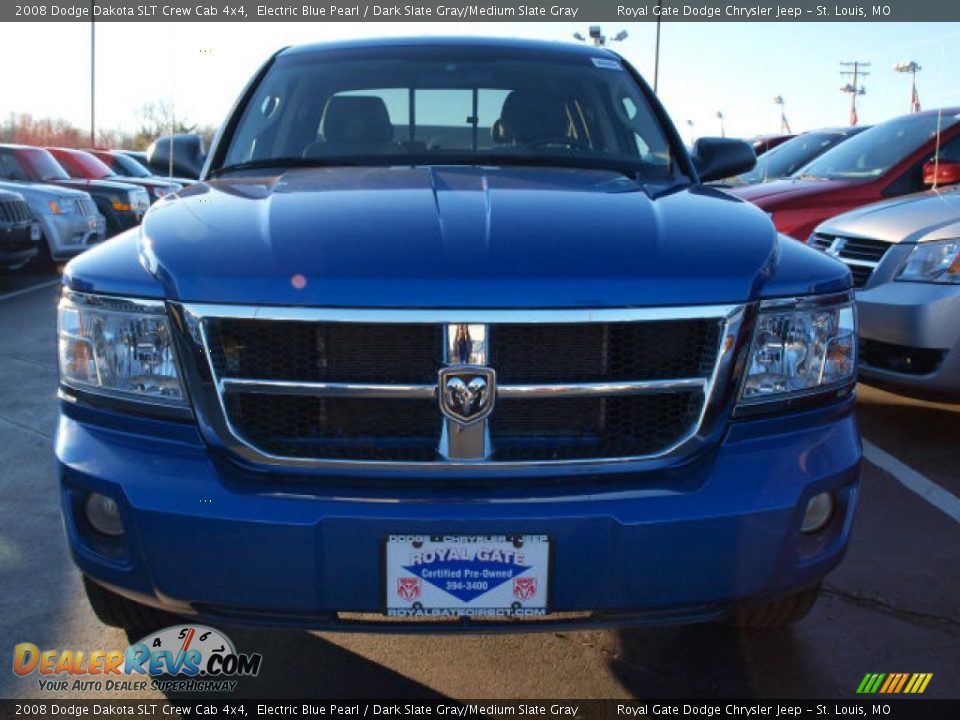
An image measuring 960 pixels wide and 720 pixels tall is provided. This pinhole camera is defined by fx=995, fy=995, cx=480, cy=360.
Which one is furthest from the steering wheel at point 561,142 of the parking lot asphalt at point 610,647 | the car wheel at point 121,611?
the car wheel at point 121,611

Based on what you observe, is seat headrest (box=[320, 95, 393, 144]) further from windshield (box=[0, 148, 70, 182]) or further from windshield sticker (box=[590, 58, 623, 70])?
windshield (box=[0, 148, 70, 182])

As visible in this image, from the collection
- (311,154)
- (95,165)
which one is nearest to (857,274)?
(311,154)

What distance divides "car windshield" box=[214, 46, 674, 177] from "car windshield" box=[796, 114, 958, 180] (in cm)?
430

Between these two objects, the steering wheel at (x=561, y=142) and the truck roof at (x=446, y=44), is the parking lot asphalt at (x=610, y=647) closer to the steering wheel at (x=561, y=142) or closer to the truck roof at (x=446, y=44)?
the steering wheel at (x=561, y=142)

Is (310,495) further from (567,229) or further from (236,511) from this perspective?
(567,229)

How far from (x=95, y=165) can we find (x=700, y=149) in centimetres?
1354

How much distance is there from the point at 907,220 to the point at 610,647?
3.36 meters

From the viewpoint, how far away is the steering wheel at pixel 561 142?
336 cm

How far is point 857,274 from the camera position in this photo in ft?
17.1

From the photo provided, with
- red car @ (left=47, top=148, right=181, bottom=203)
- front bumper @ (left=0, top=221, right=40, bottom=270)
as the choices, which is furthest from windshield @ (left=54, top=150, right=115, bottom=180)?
front bumper @ (left=0, top=221, right=40, bottom=270)

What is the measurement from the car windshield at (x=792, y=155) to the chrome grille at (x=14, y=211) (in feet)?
23.4

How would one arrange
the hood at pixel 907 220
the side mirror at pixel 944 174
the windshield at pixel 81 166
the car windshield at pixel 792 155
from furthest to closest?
the windshield at pixel 81 166 → the car windshield at pixel 792 155 → the side mirror at pixel 944 174 → the hood at pixel 907 220

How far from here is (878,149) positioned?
7.53 meters

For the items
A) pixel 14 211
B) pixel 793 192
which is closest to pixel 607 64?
pixel 793 192
